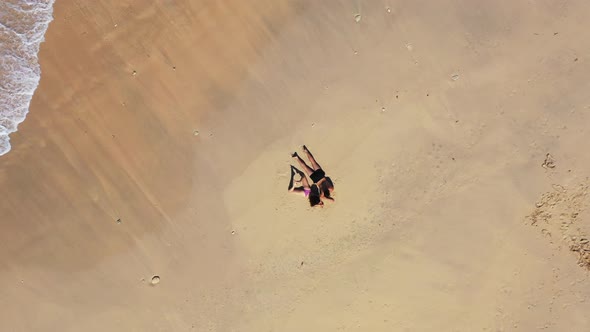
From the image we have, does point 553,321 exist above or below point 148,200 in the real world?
below

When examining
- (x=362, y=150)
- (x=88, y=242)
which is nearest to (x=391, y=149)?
(x=362, y=150)

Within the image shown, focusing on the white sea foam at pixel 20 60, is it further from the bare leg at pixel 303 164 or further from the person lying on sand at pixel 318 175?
the person lying on sand at pixel 318 175

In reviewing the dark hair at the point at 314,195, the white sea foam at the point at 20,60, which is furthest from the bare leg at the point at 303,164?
the white sea foam at the point at 20,60

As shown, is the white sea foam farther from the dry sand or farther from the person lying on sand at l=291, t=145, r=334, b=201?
the person lying on sand at l=291, t=145, r=334, b=201

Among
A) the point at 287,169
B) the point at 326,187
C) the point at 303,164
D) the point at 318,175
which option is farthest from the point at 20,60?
the point at 326,187

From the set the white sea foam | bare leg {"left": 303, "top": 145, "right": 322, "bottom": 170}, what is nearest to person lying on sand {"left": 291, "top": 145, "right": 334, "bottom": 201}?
bare leg {"left": 303, "top": 145, "right": 322, "bottom": 170}

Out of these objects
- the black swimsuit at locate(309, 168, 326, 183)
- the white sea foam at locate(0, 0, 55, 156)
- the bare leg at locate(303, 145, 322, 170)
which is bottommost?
the black swimsuit at locate(309, 168, 326, 183)

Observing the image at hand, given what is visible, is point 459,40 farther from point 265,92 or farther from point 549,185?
point 265,92
